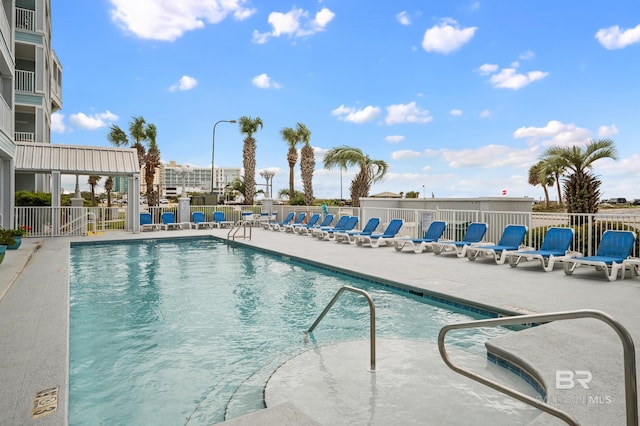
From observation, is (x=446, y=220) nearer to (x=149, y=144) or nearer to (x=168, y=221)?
(x=168, y=221)

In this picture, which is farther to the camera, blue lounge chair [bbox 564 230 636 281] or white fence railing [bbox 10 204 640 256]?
white fence railing [bbox 10 204 640 256]

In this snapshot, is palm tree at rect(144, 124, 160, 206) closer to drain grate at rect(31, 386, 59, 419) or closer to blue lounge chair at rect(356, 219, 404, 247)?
blue lounge chair at rect(356, 219, 404, 247)

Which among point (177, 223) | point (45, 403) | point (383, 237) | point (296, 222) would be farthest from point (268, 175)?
point (45, 403)

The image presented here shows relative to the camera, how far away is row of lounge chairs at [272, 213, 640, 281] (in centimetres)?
838

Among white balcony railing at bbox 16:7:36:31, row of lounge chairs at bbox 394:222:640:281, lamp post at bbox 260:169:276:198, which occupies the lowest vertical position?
row of lounge chairs at bbox 394:222:640:281

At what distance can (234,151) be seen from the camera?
3578 centimetres

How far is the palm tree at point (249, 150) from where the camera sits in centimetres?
3431

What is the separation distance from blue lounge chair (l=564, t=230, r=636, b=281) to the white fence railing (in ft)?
1.72

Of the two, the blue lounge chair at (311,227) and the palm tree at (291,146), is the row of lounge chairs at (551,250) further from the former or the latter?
the palm tree at (291,146)

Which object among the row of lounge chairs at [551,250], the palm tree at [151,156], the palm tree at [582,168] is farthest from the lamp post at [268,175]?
the row of lounge chairs at [551,250]

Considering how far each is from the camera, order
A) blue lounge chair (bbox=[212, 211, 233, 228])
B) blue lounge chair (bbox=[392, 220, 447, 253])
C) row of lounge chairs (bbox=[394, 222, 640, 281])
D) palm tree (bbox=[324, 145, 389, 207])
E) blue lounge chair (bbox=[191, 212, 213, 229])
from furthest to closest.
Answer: palm tree (bbox=[324, 145, 389, 207]) → blue lounge chair (bbox=[212, 211, 233, 228]) → blue lounge chair (bbox=[191, 212, 213, 229]) → blue lounge chair (bbox=[392, 220, 447, 253]) → row of lounge chairs (bbox=[394, 222, 640, 281])

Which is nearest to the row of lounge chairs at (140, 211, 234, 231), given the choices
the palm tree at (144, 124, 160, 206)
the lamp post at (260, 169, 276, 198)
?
the lamp post at (260, 169, 276, 198)

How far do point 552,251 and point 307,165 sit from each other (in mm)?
24748

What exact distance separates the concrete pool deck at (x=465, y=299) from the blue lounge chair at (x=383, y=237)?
1996mm
